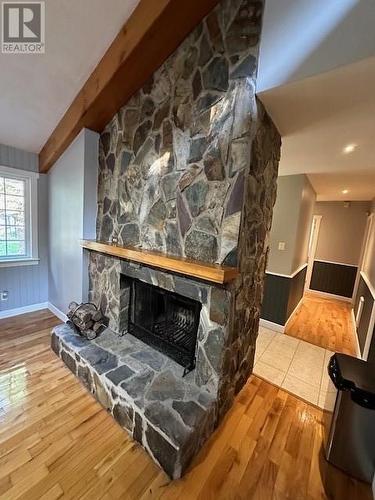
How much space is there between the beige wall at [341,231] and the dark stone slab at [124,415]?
5.69 meters

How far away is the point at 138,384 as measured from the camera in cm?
176

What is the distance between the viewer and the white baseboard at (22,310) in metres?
3.24

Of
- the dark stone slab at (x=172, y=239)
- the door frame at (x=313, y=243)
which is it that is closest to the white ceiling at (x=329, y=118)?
the dark stone slab at (x=172, y=239)

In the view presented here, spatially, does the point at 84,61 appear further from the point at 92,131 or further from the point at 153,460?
the point at 153,460

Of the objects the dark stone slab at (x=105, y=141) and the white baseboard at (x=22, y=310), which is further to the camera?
the white baseboard at (x=22, y=310)

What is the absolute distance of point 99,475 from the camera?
1349 millimetres

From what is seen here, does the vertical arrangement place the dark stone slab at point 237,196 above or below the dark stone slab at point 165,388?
above

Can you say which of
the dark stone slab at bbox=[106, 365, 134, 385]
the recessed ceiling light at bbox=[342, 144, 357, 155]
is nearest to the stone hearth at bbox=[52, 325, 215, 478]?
the dark stone slab at bbox=[106, 365, 134, 385]

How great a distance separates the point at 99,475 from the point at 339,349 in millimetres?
3192

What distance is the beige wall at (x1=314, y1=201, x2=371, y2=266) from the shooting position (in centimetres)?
513

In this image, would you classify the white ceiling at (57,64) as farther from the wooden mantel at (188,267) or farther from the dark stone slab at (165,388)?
the dark stone slab at (165,388)

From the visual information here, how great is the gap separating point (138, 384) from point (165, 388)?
22 centimetres

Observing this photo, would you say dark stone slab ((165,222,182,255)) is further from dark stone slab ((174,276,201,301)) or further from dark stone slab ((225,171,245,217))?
dark stone slab ((225,171,245,217))

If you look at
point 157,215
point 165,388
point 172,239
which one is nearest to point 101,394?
point 165,388
